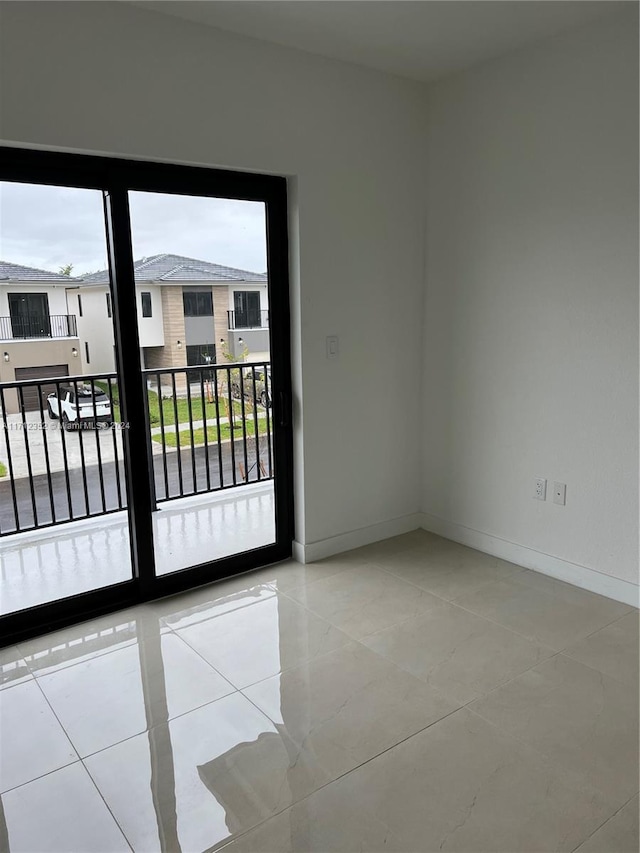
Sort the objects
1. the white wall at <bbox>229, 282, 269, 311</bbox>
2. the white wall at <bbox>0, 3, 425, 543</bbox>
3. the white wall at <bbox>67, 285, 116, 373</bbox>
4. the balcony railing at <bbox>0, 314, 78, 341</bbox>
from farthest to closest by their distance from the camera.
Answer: the white wall at <bbox>229, 282, 269, 311</bbox> < the white wall at <bbox>67, 285, 116, 373</bbox> < the balcony railing at <bbox>0, 314, 78, 341</bbox> < the white wall at <bbox>0, 3, 425, 543</bbox>

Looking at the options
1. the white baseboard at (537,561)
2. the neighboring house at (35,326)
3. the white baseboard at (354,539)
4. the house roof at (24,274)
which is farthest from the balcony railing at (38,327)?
the white baseboard at (537,561)

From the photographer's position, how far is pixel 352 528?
365cm

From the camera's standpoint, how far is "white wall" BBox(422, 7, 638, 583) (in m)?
2.77

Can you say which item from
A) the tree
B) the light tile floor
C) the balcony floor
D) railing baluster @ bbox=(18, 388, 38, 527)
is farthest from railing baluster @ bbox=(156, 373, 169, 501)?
the light tile floor

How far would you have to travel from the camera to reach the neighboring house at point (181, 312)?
279 cm

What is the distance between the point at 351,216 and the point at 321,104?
0.55 m

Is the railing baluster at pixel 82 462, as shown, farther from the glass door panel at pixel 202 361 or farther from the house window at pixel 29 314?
the house window at pixel 29 314

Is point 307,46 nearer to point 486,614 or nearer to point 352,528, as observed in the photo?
point 352,528

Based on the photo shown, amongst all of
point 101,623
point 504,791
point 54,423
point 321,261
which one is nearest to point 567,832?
point 504,791

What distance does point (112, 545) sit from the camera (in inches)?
146

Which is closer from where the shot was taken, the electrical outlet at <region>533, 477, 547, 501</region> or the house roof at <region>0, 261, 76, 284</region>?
the house roof at <region>0, 261, 76, 284</region>

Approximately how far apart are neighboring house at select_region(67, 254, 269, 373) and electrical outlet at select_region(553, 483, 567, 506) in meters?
1.65

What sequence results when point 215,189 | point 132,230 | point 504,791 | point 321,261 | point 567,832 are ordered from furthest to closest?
point 321,261 < point 215,189 < point 132,230 < point 504,791 < point 567,832

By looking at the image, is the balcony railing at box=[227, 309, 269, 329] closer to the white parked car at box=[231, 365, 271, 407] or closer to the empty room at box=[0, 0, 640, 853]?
the empty room at box=[0, 0, 640, 853]
